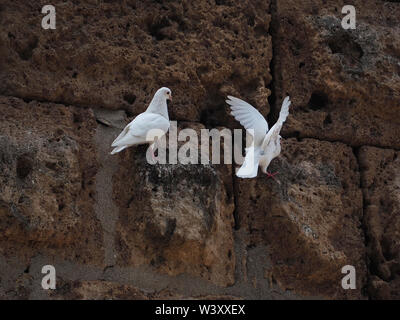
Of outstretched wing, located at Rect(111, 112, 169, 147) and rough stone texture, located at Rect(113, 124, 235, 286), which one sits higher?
outstretched wing, located at Rect(111, 112, 169, 147)

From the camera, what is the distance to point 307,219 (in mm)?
4289

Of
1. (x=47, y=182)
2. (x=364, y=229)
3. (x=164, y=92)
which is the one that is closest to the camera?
(x=47, y=182)

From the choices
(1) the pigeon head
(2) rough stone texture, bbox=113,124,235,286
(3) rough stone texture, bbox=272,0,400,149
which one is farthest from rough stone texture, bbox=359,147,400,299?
(1) the pigeon head

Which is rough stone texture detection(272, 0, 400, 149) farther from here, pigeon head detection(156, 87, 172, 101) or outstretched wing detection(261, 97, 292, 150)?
pigeon head detection(156, 87, 172, 101)

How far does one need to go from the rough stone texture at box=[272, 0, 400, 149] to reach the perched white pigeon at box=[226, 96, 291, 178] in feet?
1.09

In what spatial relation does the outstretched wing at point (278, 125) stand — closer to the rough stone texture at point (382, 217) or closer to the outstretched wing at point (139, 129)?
the outstretched wing at point (139, 129)

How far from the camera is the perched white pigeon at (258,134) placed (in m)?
A: 4.16

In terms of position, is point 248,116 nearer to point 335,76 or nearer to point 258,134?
point 258,134

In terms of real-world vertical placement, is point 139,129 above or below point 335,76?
below

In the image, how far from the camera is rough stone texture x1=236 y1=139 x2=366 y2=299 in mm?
4219

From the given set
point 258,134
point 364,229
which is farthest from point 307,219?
point 258,134

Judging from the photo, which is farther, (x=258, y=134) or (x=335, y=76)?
(x=335, y=76)

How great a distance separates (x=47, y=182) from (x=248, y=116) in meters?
1.15

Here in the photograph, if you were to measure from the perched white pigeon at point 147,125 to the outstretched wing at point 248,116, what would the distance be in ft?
1.37
